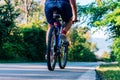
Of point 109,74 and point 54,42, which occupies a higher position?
point 54,42

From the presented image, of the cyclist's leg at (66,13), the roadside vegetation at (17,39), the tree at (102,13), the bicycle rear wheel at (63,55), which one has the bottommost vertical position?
the roadside vegetation at (17,39)

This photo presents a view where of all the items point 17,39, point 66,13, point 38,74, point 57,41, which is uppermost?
point 66,13

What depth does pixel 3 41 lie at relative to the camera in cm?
3791

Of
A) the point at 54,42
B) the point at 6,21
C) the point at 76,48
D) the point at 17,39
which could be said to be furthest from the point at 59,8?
the point at 76,48

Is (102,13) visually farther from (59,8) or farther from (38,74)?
(59,8)

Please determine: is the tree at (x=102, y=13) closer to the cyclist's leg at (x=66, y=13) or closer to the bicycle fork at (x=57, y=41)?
the bicycle fork at (x=57, y=41)

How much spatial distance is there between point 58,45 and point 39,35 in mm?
31730

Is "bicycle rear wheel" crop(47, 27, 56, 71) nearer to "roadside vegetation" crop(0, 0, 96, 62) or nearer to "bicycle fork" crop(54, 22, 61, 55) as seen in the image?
"bicycle fork" crop(54, 22, 61, 55)

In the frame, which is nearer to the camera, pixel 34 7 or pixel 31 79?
pixel 31 79

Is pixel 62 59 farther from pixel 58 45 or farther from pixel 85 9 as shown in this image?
pixel 85 9

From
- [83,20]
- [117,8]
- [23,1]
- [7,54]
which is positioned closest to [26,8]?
[23,1]

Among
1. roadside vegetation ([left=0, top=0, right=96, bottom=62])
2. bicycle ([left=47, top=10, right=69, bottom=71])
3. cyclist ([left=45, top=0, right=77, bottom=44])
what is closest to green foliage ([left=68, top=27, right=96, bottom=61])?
roadside vegetation ([left=0, top=0, right=96, bottom=62])

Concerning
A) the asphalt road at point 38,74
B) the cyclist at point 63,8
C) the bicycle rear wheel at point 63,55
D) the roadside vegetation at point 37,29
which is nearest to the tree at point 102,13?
the roadside vegetation at point 37,29

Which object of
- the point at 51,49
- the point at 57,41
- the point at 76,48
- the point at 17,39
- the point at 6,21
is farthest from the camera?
the point at 76,48
